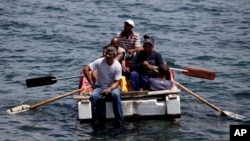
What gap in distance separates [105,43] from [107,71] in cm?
977

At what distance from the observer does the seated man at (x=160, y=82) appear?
12523mm

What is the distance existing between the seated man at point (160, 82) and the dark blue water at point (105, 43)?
78 centimetres

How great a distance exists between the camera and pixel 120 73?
12125 millimetres

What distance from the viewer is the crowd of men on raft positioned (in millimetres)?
11945

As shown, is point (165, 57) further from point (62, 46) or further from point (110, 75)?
point (110, 75)

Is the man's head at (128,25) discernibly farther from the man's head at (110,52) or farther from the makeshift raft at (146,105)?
the makeshift raft at (146,105)

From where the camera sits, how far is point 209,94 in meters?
15.6

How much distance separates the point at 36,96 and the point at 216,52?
805 centimetres

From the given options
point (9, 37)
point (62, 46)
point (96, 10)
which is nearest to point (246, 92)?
point (62, 46)

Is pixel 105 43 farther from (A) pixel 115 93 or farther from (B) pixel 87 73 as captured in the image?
(A) pixel 115 93

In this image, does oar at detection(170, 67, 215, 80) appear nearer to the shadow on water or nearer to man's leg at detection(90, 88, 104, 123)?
the shadow on water

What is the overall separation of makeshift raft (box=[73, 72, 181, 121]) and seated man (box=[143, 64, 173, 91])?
0.73ft

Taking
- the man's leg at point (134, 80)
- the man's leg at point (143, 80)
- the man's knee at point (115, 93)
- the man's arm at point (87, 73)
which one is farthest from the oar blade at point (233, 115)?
the man's arm at point (87, 73)

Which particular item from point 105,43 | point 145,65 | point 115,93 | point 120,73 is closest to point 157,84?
point 145,65
